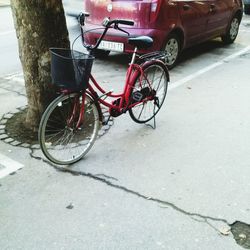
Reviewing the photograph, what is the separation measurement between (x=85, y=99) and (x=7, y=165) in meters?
1.06

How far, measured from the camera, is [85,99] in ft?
12.3

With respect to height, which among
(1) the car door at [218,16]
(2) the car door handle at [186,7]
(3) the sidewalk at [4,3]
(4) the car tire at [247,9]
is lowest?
(3) the sidewalk at [4,3]

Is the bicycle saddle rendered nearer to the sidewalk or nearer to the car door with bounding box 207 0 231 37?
the car door with bounding box 207 0 231 37

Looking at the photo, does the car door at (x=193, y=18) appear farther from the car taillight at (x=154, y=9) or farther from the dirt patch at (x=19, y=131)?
the dirt patch at (x=19, y=131)

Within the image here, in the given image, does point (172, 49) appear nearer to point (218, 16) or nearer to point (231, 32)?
point (218, 16)

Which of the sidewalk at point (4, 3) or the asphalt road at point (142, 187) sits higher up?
the asphalt road at point (142, 187)

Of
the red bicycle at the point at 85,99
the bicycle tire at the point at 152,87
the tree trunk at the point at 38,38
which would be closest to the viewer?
the red bicycle at the point at 85,99

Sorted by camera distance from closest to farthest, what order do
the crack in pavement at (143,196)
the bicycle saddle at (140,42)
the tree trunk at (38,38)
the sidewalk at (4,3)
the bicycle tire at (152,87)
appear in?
the crack in pavement at (143,196) → the tree trunk at (38,38) → the bicycle saddle at (140,42) → the bicycle tire at (152,87) → the sidewalk at (4,3)

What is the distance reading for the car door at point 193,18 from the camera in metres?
6.88

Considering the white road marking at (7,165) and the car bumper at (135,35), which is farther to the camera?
the car bumper at (135,35)

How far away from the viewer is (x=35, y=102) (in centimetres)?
434

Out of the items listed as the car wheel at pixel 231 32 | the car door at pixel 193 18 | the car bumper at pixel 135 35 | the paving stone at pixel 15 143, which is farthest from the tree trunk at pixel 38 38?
the car wheel at pixel 231 32

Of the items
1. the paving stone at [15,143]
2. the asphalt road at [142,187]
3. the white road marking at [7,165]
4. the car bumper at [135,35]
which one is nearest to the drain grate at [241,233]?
the asphalt road at [142,187]

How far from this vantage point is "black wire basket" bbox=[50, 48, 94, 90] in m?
3.30
